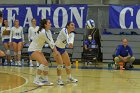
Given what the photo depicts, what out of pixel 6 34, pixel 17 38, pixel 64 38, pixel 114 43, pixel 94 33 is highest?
pixel 94 33

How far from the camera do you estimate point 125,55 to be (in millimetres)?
15047

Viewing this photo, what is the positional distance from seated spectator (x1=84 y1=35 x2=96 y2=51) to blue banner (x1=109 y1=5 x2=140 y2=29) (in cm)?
136

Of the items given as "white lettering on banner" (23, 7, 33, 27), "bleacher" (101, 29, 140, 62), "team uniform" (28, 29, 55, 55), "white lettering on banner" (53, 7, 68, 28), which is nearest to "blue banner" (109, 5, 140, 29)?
"bleacher" (101, 29, 140, 62)

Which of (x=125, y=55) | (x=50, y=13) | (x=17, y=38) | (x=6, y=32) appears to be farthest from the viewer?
(x=50, y=13)

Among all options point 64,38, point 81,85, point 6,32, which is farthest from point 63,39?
point 6,32

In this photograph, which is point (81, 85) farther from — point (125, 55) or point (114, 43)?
point (114, 43)

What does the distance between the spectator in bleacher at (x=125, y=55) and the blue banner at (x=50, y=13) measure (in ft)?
9.43

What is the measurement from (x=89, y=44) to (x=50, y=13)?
2.56 metres

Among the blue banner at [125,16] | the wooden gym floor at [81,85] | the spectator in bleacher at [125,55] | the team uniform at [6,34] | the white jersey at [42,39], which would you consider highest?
the blue banner at [125,16]

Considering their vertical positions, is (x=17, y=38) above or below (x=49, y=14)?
below

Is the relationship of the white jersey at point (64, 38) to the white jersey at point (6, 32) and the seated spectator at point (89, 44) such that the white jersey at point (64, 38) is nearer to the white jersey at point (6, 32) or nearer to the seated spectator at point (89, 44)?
the white jersey at point (6, 32)

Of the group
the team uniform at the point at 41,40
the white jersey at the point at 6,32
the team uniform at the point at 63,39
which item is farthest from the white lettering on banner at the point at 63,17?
the team uniform at the point at 41,40

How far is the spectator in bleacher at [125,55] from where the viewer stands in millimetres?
14875

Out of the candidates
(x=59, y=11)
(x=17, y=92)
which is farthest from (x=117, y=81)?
(x=59, y=11)
